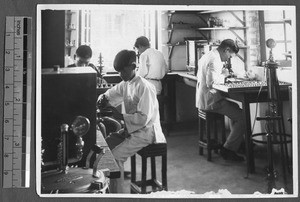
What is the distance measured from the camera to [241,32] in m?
0.78

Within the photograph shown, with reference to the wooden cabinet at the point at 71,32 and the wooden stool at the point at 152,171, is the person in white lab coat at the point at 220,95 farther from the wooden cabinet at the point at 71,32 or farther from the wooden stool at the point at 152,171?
the wooden cabinet at the point at 71,32

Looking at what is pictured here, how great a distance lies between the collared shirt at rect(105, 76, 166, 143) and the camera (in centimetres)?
79

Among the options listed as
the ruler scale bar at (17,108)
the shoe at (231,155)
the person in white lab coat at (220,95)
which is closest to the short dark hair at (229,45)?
the person in white lab coat at (220,95)

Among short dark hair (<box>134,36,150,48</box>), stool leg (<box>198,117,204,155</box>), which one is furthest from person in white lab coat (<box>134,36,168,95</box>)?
stool leg (<box>198,117,204,155</box>)

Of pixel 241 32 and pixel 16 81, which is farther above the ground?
pixel 241 32

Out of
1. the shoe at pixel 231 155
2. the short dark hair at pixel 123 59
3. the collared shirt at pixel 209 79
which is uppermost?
the short dark hair at pixel 123 59

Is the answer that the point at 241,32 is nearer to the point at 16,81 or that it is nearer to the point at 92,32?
the point at 92,32

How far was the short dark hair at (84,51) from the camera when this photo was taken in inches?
29.8

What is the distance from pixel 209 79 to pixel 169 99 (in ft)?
0.33

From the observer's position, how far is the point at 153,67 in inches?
29.8

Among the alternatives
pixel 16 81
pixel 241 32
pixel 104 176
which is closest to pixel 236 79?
pixel 241 32

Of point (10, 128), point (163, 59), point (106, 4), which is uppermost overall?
point (106, 4)

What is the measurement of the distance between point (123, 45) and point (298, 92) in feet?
1.21

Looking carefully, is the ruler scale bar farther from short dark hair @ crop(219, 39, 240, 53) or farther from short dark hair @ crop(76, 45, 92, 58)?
short dark hair @ crop(219, 39, 240, 53)
